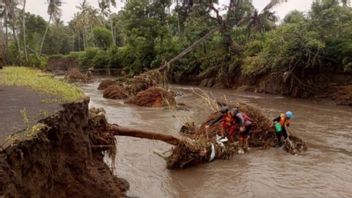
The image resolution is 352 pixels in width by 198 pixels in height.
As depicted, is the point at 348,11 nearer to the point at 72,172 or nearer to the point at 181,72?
the point at 181,72

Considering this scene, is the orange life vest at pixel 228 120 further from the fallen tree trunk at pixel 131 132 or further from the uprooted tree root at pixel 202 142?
the fallen tree trunk at pixel 131 132

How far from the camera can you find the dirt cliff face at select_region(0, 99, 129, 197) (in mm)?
4082

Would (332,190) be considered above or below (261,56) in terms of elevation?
below

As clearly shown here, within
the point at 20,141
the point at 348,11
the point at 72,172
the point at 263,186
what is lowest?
the point at 263,186

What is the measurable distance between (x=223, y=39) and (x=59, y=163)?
3230 cm

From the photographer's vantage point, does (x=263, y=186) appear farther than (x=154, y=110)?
No

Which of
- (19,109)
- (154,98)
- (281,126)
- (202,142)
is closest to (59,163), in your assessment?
(19,109)

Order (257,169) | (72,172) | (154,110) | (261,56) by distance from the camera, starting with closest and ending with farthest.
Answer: (72,172) < (257,169) < (154,110) < (261,56)

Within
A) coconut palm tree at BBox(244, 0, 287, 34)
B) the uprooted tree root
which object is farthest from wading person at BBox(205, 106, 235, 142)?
coconut palm tree at BBox(244, 0, 287, 34)

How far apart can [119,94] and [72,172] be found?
762 inches

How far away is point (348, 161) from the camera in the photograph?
37.3ft

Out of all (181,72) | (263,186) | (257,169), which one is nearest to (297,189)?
(263,186)

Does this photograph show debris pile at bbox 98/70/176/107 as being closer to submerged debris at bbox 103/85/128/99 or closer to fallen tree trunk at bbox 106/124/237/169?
submerged debris at bbox 103/85/128/99

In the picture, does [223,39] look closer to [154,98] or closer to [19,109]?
[154,98]
